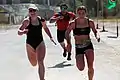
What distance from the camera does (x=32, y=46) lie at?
31.6 feet

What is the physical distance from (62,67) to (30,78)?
240 centimetres

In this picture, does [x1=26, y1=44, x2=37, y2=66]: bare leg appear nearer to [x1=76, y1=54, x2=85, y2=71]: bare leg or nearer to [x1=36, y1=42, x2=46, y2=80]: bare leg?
[x1=36, y1=42, x2=46, y2=80]: bare leg

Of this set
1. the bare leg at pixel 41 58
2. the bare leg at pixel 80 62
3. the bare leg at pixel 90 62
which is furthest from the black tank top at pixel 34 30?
the bare leg at pixel 90 62

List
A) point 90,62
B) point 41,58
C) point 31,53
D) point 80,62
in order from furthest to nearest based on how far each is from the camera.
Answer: point 31,53 → point 41,58 → point 80,62 → point 90,62

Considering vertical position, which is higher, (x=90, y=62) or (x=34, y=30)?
(x=34, y=30)

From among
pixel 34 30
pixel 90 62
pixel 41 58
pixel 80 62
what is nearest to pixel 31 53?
pixel 41 58

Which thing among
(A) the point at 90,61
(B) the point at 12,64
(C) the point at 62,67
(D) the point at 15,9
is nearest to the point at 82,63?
(A) the point at 90,61

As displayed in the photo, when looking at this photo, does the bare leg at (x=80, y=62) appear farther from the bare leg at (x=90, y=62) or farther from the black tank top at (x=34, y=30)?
the black tank top at (x=34, y=30)

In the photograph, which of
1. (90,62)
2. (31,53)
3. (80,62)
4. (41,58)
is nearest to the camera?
(90,62)

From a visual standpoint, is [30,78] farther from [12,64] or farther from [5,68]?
→ [12,64]

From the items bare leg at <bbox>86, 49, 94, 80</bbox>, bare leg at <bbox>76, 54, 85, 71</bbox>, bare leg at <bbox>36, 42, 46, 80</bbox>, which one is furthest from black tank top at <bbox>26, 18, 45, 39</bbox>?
bare leg at <bbox>86, 49, 94, 80</bbox>

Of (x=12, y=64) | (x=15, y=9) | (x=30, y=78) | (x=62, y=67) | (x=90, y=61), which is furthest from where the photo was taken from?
(x=15, y=9)

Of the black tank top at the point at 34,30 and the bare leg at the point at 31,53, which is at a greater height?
the black tank top at the point at 34,30

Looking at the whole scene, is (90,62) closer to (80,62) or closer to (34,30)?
(80,62)
